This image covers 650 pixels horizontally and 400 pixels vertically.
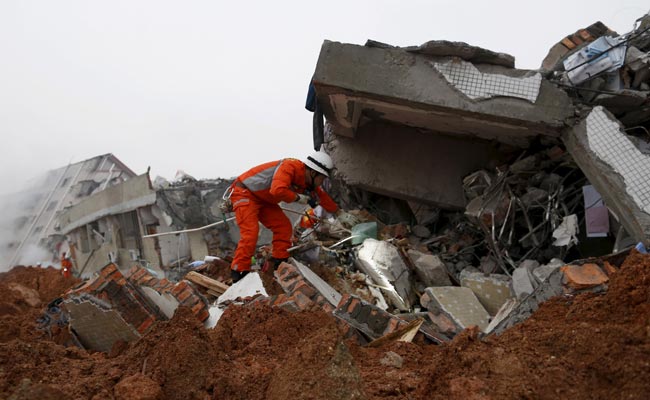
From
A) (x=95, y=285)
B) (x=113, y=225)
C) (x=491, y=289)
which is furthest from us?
(x=113, y=225)

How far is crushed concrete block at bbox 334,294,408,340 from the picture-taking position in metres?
3.65

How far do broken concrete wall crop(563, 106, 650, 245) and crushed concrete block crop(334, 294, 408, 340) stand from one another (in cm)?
215

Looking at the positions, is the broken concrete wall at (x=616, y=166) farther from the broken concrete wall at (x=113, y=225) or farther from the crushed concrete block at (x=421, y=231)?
the broken concrete wall at (x=113, y=225)

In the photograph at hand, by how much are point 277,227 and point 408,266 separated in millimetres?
1682

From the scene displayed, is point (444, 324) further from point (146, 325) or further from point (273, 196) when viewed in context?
point (146, 325)

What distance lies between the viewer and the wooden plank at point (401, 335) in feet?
11.1

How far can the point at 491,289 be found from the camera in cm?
489

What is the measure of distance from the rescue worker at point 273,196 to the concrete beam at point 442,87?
0.93 metres

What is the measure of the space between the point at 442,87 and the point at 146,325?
3505 millimetres

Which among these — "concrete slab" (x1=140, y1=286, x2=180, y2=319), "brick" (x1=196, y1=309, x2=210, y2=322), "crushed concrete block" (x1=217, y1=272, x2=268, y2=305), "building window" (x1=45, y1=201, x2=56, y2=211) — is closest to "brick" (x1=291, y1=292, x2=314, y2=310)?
"crushed concrete block" (x1=217, y1=272, x2=268, y2=305)

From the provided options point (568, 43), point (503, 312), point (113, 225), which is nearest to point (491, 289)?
point (503, 312)

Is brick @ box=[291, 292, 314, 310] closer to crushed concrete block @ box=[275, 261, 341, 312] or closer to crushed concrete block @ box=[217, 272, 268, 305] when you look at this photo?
crushed concrete block @ box=[275, 261, 341, 312]

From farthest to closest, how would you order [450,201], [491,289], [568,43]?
[450,201] → [568,43] → [491,289]

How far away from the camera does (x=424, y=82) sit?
15.2 feet
